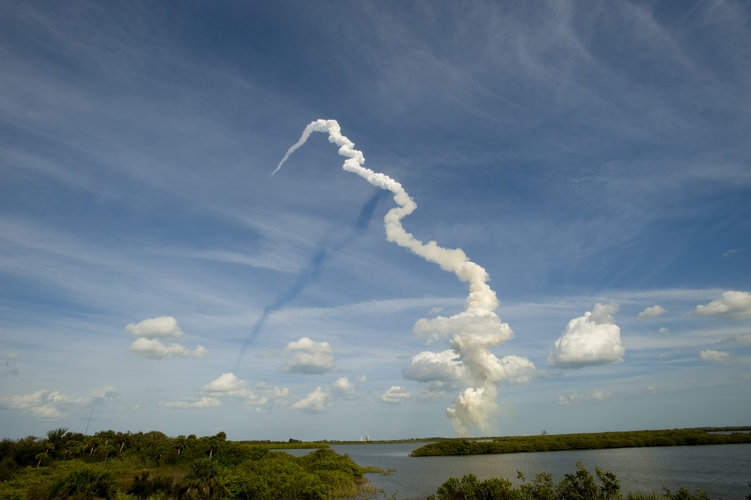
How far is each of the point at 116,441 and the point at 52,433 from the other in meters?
18.8

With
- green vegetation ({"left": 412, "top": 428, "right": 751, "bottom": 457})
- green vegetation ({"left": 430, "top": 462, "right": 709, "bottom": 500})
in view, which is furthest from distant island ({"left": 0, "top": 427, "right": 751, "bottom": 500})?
green vegetation ({"left": 412, "top": 428, "right": 751, "bottom": 457})

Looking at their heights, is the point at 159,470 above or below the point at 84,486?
below

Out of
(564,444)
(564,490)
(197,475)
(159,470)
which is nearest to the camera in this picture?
(564,490)

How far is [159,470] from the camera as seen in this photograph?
7381cm

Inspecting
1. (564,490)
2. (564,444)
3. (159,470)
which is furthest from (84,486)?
(564,444)

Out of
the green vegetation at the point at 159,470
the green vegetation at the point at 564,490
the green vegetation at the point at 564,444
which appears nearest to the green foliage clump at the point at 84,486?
the green vegetation at the point at 159,470

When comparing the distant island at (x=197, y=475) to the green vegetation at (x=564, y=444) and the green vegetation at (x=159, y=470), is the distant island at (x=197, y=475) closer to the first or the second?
the green vegetation at (x=159, y=470)

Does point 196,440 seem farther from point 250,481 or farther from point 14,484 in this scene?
point 250,481

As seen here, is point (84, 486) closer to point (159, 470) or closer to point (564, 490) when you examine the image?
point (159, 470)

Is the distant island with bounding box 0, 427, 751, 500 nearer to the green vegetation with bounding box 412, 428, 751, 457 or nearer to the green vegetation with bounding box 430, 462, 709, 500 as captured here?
the green vegetation with bounding box 430, 462, 709, 500

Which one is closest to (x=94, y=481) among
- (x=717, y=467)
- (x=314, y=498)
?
(x=314, y=498)

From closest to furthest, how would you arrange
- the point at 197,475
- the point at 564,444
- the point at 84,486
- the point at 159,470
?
the point at 84,486 → the point at 197,475 → the point at 159,470 → the point at 564,444

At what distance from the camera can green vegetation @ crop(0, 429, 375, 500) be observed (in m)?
43.2

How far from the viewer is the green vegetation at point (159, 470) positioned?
4325 centimetres
